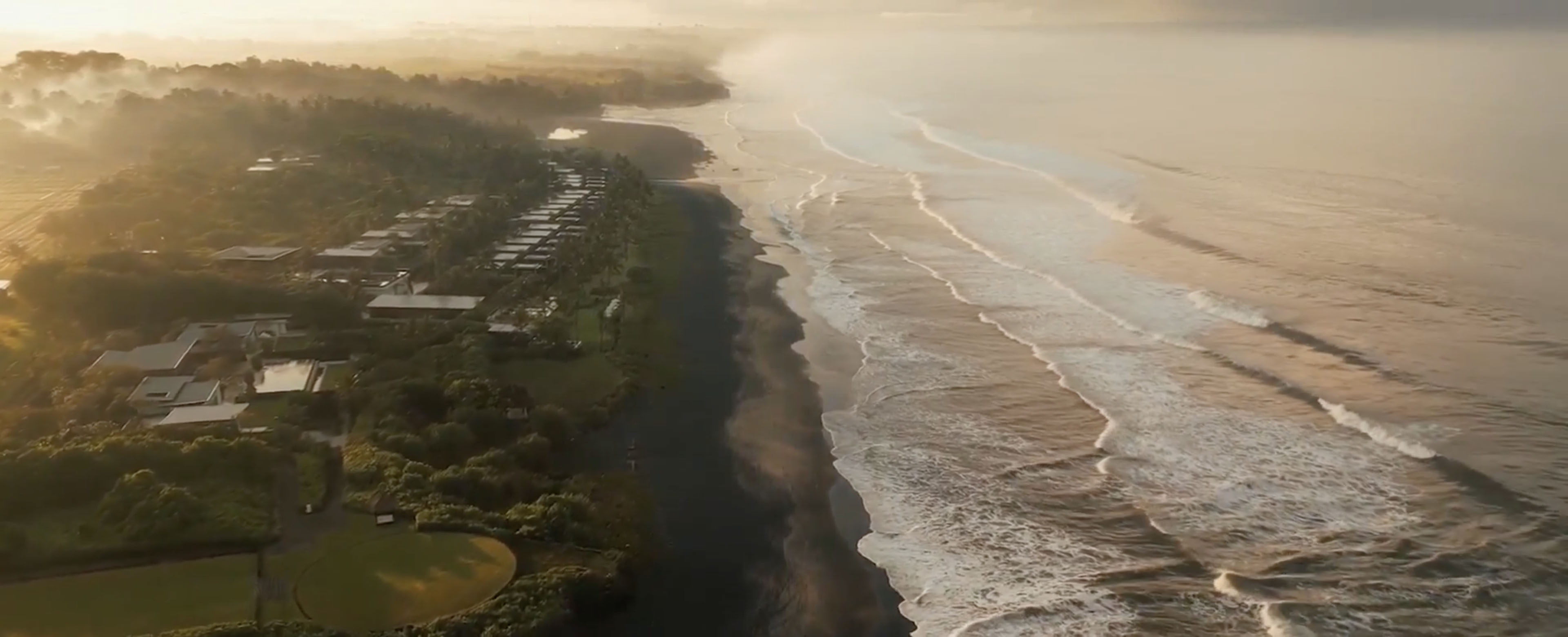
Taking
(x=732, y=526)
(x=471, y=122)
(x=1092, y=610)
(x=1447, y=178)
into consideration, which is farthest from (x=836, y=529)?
(x=471, y=122)

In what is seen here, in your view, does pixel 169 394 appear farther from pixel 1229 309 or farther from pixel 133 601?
pixel 1229 309

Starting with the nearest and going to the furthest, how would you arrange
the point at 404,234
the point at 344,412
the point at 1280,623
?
the point at 1280,623 → the point at 344,412 → the point at 404,234

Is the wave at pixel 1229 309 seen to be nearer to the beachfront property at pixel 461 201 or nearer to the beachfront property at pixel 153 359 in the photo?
the beachfront property at pixel 153 359

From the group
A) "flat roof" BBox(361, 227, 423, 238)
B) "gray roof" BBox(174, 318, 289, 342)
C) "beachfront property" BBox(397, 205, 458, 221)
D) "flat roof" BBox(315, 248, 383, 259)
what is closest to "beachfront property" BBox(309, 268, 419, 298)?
"flat roof" BBox(315, 248, 383, 259)

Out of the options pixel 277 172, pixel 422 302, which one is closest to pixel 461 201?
pixel 277 172

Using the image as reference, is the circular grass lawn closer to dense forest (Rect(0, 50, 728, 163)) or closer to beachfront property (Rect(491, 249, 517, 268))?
beachfront property (Rect(491, 249, 517, 268))
